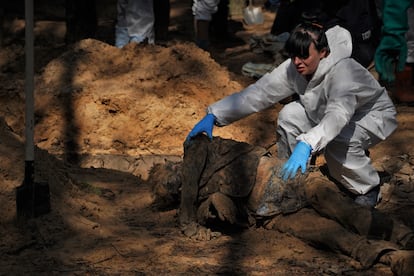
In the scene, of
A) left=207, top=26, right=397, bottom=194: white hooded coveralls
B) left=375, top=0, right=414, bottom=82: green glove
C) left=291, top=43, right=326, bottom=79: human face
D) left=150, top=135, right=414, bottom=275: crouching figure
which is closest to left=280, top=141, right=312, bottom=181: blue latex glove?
left=150, top=135, right=414, bottom=275: crouching figure

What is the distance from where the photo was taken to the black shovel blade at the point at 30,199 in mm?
4445

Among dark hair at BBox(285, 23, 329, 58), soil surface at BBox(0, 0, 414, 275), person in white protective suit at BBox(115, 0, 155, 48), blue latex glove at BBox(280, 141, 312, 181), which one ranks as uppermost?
dark hair at BBox(285, 23, 329, 58)

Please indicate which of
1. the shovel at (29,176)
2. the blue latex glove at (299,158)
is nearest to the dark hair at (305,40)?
the blue latex glove at (299,158)

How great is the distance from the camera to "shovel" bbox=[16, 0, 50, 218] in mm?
4398

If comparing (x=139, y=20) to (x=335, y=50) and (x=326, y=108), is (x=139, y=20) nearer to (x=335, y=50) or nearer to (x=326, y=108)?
(x=335, y=50)

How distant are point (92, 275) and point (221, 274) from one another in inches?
24.5

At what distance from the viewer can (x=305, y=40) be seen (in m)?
4.69

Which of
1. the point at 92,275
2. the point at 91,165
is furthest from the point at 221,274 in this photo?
the point at 91,165

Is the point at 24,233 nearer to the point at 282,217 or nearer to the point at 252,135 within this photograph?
the point at 282,217

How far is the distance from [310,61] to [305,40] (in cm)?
14

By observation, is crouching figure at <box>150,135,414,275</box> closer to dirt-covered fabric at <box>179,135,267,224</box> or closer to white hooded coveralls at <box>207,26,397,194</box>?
dirt-covered fabric at <box>179,135,267,224</box>

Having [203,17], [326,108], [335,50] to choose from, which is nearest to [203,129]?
[326,108]

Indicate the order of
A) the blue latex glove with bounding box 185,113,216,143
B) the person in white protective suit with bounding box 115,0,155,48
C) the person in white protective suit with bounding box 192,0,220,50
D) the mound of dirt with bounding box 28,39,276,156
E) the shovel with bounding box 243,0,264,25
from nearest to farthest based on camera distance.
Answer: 1. the blue latex glove with bounding box 185,113,216,143
2. the mound of dirt with bounding box 28,39,276,156
3. the person in white protective suit with bounding box 115,0,155,48
4. the person in white protective suit with bounding box 192,0,220,50
5. the shovel with bounding box 243,0,264,25

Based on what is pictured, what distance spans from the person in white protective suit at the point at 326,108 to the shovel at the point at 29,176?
1.02 meters
